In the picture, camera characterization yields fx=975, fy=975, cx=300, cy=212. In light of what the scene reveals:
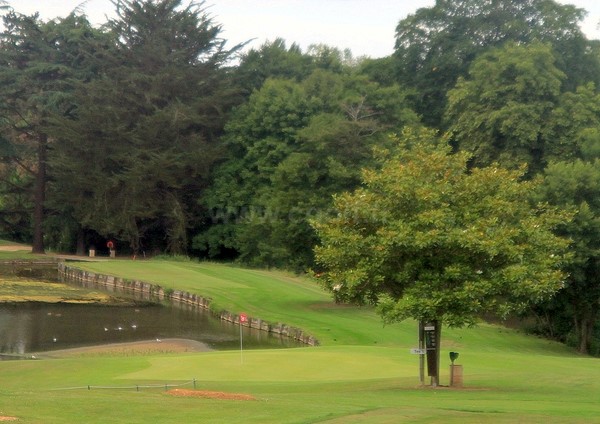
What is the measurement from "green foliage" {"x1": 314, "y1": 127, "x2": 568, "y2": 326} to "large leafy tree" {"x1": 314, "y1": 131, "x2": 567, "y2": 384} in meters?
0.02

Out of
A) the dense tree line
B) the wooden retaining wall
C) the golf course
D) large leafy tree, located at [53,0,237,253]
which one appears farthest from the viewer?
large leafy tree, located at [53,0,237,253]

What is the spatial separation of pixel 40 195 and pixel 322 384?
5489 centimetres

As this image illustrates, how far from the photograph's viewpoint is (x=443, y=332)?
41.0m

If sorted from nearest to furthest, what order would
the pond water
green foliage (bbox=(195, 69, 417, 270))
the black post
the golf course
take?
1. the golf course
2. the black post
3. the pond water
4. green foliage (bbox=(195, 69, 417, 270))

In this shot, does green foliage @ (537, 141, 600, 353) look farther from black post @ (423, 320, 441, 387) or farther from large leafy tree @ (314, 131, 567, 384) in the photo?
black post @ (423, 320, 441, 387)

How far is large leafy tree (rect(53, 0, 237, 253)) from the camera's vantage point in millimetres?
72000

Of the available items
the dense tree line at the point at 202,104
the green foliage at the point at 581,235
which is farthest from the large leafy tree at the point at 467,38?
the green foliage at the point at 581,235

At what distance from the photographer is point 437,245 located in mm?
23422

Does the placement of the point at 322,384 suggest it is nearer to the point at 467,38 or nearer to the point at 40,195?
the point at 467,38

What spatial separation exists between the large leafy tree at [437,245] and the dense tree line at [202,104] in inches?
1329

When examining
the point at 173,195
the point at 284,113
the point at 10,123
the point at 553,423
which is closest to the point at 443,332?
the point at 553,423

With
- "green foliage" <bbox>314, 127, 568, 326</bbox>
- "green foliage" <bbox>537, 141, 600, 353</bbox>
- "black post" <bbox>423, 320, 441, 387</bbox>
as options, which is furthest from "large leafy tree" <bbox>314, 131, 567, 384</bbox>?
"green foliage" <bbox>537, 141, 600, 353</bbox>

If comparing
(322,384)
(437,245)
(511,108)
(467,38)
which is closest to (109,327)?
(322,384)

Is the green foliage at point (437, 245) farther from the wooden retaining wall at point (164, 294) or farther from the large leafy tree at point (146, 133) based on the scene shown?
the large leafy tree at point (146, 133)
